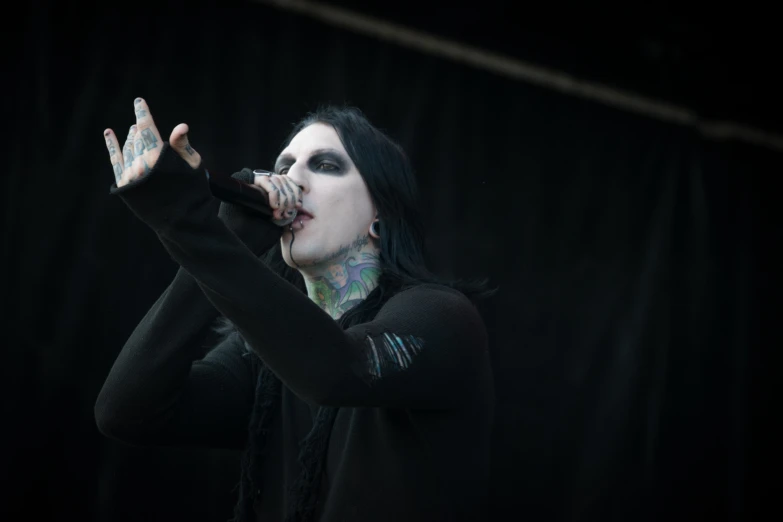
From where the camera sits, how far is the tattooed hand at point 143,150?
1.12 metres

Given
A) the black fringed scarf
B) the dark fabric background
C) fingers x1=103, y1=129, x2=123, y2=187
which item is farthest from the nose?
the dark fabric background

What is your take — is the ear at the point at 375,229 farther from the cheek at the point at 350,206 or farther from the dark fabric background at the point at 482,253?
the dark fabric background at the point at 482,253

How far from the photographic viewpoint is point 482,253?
268 cm

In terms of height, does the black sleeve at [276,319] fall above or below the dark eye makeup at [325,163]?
below

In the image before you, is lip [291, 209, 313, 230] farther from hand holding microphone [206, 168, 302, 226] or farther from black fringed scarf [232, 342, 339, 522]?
black fringed scarf [232, 342, 339, 522]


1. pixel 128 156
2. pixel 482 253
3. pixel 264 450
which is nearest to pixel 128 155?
pixel 128 156

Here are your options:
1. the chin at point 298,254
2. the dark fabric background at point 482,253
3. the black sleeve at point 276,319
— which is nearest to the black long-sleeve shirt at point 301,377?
the black sleeve at point 276,319

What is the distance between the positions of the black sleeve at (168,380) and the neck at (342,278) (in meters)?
0.20

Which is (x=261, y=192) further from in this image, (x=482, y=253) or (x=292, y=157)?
(x=482, y=253)

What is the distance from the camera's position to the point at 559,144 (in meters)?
2.82

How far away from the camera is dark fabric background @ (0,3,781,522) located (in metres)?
2.04

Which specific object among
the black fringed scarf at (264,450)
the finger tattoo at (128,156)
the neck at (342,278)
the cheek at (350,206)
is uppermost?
the finger tattoo at (128,156)

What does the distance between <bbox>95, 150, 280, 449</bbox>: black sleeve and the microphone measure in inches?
1.6

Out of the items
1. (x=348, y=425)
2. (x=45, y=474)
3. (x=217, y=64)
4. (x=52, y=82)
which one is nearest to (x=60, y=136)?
(x=52, y=82)
